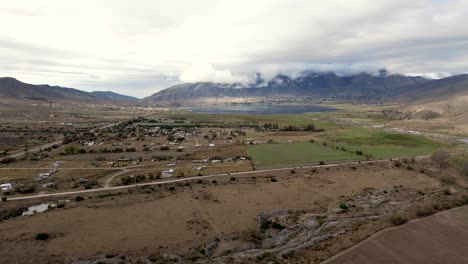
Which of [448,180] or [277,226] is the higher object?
[277,226]

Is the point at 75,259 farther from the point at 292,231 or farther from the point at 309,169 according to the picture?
the point at 309,169

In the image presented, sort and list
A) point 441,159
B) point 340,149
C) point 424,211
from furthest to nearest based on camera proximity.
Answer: point 340,149, point 441,159, point 424,211

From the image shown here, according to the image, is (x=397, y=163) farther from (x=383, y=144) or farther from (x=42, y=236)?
(x=42, y=236)

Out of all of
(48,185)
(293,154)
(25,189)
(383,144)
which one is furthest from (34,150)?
(383,144)

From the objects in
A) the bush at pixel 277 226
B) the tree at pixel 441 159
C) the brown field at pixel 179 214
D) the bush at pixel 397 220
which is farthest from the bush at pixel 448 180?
the bush at pixel 277 226

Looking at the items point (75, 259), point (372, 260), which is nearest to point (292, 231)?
point (372, 260)

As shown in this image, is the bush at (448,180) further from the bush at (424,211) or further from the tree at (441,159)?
the bush at (424,211)

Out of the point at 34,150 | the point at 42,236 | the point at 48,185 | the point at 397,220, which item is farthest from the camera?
the point at 34,150

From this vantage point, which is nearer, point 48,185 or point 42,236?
point 42,236
